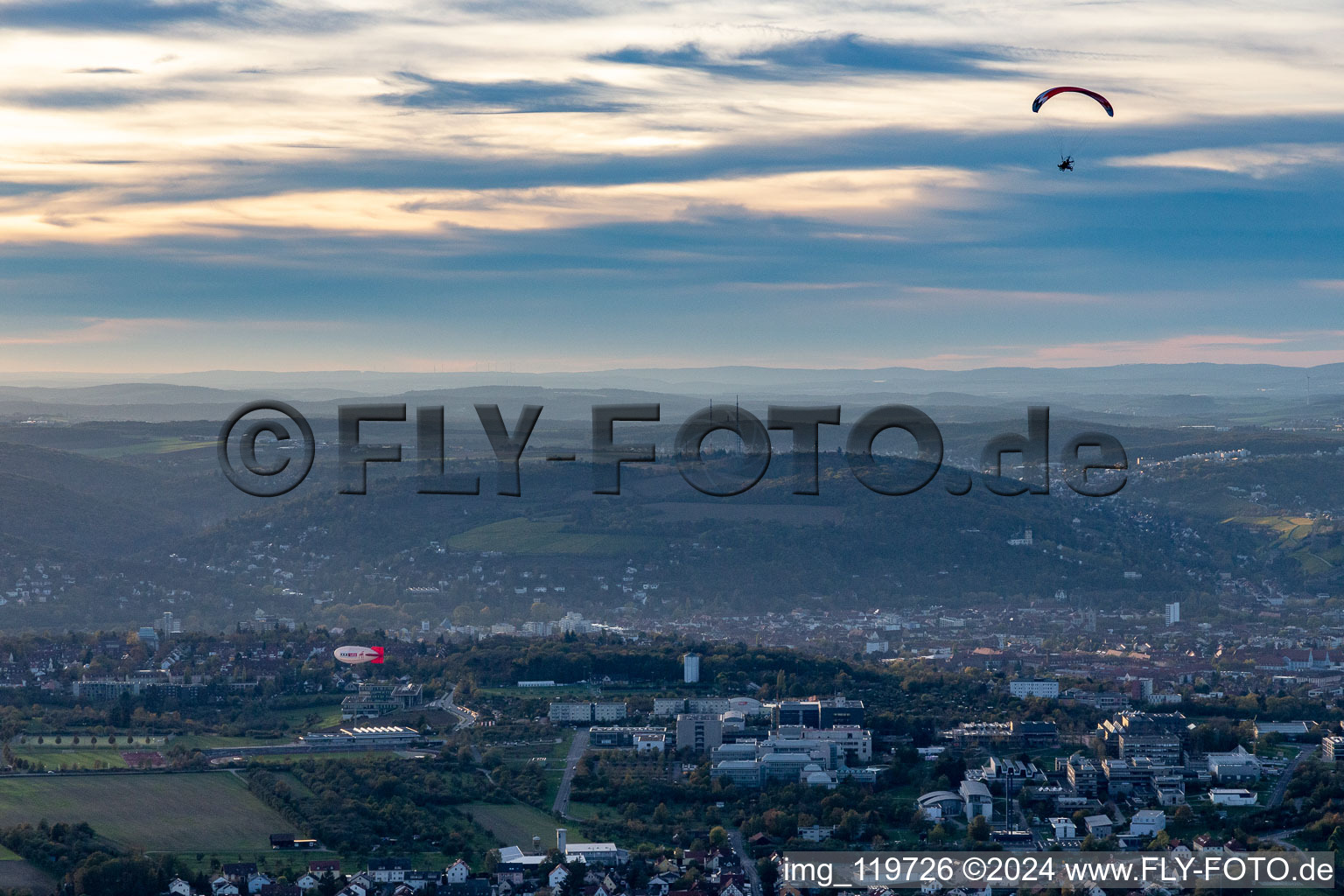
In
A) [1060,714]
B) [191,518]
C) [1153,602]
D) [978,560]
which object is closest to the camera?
[1060,714]

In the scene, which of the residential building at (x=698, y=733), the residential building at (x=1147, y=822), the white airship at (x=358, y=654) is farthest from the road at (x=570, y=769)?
the white airship at (x=358, y=654)

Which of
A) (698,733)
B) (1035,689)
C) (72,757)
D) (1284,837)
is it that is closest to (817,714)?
(698,733)

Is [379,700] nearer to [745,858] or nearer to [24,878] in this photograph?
[24,878]

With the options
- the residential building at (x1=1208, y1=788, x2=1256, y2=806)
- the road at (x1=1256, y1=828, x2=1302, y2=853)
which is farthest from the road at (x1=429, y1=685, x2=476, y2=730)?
the road at (x1=1256, y1=828, x2=1302, y2=853)

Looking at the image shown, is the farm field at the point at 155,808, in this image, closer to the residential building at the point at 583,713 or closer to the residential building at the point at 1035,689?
the residential building at the point at 583,713

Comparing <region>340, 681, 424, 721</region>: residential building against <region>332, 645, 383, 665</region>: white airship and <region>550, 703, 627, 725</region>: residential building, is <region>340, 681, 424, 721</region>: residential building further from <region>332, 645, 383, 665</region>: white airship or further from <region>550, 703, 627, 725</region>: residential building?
<region>550, 703, 627, 725</region>: residential building

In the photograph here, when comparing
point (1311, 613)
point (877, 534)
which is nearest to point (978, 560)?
point (877, 534)

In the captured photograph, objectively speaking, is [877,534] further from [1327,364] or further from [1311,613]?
[1327,364]
